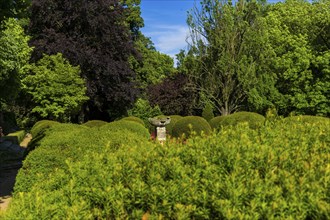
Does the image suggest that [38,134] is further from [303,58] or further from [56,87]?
[303,58]

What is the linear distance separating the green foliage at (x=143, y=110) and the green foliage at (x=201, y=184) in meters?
28.5

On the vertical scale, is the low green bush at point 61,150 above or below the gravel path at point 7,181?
above

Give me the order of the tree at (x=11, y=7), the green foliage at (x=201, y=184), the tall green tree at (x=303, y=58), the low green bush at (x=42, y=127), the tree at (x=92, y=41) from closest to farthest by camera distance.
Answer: the green foliage at (x=201, y=184), the tree at (x=11, y=7), the low green bush at (x=42, y=127), the tall green tree at (x=303, y=58), the tree at (x=92, y=41)

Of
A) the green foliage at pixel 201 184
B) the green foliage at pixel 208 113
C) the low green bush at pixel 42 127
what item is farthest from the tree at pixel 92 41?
the green foliage at pixel 201 184

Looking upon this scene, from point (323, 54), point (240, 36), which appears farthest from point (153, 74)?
point (323, 54)

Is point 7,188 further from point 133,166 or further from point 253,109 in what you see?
point 253,109

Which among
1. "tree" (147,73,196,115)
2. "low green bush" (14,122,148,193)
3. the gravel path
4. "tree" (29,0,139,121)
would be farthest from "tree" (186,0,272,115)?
"low green bush" (14,122,148,193)

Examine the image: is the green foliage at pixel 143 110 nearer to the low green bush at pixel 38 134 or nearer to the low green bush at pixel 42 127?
the low green bush at pixel 42 127

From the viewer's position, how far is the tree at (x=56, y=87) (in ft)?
85.3

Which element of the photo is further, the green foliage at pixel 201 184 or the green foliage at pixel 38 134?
the green foliage at pixel 38 134

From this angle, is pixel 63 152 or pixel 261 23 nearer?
pixel 63 152

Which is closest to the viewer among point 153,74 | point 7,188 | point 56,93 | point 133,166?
point 133,166

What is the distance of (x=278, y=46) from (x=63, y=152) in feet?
88.1

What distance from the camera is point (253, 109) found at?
31016 millimetres
